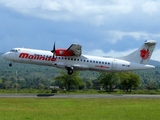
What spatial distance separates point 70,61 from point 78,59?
1.74 metres

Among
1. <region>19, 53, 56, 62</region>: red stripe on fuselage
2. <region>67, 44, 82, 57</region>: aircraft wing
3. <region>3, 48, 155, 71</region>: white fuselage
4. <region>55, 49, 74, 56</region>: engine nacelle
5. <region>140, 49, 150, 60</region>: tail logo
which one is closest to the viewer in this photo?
<region>67, 44, 82, 57</region>: aircraft wing

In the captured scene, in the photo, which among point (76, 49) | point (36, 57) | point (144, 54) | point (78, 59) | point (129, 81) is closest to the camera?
point (76, 49)

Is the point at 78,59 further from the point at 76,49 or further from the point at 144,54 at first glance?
the point at 144,54

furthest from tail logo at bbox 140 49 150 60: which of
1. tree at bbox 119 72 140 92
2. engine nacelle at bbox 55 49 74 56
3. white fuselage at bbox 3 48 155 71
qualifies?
tree at bbox 119 72 140 92

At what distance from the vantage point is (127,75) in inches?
4220

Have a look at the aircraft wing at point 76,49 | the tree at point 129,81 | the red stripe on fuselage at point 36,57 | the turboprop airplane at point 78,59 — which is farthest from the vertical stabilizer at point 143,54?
the tree at point 129,81

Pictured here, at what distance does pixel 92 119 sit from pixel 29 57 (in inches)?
1505

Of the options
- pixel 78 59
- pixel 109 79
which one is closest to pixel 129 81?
pixel 109 79

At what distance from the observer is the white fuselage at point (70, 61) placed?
205 feet

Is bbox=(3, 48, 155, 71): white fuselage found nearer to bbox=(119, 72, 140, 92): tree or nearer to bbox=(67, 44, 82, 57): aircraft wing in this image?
bbox=(67, 44, 82, 57): aircraft wing

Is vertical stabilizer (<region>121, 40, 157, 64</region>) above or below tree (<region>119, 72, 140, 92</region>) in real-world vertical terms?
above

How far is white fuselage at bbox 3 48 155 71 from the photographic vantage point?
62469 millimetres

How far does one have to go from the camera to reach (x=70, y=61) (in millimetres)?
63938

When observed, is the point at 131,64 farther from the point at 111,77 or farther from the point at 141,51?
Result: the point at 111,77
